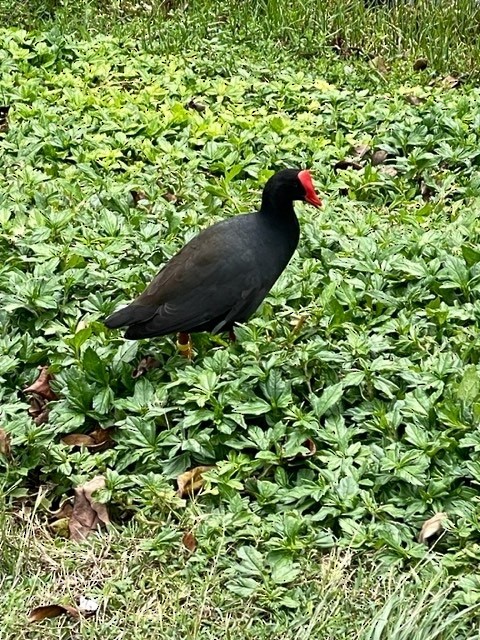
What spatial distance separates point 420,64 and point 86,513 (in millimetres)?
4742

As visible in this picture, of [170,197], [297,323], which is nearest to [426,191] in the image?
[170,197]

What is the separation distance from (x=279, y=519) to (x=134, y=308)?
1074 mm

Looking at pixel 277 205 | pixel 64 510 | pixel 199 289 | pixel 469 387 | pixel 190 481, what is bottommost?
pixel 64 510

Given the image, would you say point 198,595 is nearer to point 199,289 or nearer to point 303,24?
point 199,289

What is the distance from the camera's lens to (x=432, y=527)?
3.29m

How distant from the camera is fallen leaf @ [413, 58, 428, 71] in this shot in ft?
23.3

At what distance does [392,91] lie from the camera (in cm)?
668

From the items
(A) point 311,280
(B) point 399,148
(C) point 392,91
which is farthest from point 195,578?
(C) point 392,91

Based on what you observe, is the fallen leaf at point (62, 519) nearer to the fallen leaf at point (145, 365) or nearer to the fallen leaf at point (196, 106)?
the fallen leaf at point (145, 365)

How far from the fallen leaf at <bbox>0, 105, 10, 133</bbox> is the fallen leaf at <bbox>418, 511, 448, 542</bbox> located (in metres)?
4.01

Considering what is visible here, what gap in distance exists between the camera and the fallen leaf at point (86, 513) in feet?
11.5

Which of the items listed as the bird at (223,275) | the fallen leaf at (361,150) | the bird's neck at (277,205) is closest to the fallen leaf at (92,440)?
the bird at (223,275)

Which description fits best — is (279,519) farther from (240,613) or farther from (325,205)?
(325,205)

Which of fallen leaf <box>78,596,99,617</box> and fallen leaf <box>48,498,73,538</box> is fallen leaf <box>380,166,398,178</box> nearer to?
fallen leaf <box>48,498,73,538</box>
